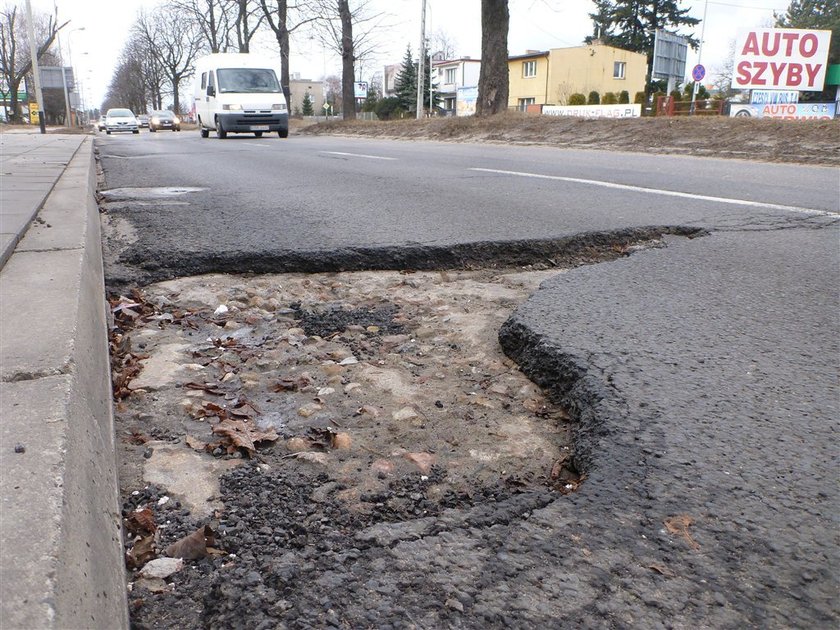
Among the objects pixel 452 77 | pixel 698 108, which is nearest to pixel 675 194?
pixel 698 108

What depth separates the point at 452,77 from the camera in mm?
76812

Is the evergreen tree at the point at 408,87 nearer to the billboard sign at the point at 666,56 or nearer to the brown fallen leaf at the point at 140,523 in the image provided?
the billboard sign at the point at 666,56

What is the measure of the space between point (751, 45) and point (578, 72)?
22.6m

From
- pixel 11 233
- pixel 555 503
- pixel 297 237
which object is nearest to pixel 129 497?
pixel 555 503

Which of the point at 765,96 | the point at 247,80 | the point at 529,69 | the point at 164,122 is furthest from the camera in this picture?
the point at 529,69

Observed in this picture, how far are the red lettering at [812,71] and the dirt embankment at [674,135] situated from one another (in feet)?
80.2

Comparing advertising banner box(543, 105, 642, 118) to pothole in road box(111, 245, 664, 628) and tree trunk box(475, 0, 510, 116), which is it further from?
pothole in road box(111, 245, 664, 628)

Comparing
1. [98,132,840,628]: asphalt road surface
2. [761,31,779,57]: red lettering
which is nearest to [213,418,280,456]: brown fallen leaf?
[98,132,840,628]: asphalt road surface

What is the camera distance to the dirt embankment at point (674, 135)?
10680 mm

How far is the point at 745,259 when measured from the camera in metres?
3.58

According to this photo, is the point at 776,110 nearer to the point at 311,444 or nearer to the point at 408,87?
Answer: the point at 408,87

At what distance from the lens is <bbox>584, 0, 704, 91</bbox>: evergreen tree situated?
5581 cm

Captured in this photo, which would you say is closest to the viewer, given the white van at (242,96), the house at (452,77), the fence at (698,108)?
the white van at (242,96)

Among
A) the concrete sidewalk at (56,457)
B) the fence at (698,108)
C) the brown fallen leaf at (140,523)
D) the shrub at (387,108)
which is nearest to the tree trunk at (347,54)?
the fence at (698,108)
